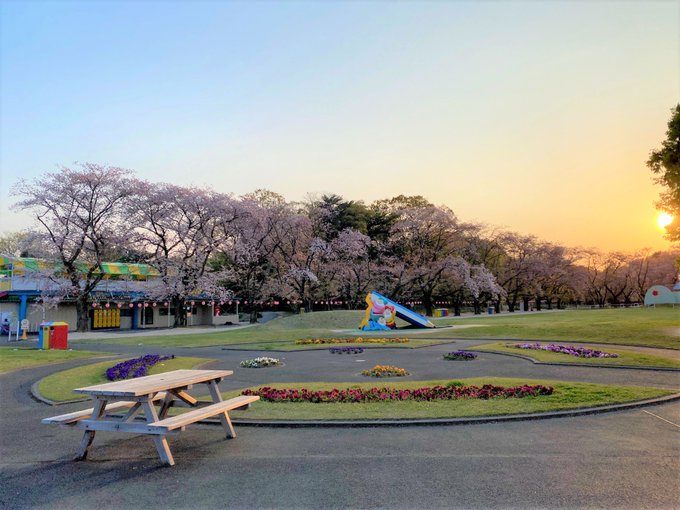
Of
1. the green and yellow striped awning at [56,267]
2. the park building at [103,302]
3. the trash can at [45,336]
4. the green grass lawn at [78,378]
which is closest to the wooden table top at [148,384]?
the green grass lawn at [78,378]

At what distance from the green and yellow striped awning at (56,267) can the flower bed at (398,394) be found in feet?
120

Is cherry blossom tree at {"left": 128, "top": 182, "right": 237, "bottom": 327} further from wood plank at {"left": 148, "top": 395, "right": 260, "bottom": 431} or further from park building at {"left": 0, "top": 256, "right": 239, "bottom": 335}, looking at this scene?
wood plank at {"left": 148, "top": 395, "right": 260, "bottom": 431}

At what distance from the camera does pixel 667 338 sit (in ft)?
69.6

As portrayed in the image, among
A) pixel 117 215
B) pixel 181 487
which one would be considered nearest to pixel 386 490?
pixel 181 487

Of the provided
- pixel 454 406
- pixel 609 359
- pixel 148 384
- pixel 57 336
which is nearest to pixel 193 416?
pixel 148 384

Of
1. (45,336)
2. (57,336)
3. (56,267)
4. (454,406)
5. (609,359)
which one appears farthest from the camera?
(56,267)

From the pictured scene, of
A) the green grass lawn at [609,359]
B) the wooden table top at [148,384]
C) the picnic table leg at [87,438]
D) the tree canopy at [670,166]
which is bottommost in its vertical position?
the green grass lawn at [609,359]

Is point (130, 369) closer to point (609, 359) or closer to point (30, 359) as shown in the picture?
point (30, 359)

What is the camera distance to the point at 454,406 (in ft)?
28.8

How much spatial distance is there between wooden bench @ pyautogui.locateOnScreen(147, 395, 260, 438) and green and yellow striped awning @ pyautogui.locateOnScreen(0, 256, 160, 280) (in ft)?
125

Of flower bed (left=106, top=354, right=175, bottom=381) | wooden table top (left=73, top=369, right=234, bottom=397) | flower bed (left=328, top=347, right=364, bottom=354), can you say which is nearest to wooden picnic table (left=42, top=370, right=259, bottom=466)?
wooden table top (left=73, top=369, right=234, bottom=397)

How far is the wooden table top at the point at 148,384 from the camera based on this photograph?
19.4 feet

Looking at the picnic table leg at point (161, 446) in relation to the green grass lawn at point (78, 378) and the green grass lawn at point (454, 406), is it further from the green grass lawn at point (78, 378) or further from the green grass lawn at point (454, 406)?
the green grass lawn at point (78, 378)

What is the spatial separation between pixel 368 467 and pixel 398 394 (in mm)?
3879
